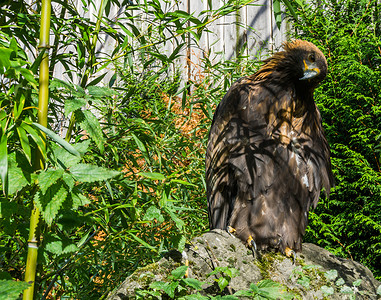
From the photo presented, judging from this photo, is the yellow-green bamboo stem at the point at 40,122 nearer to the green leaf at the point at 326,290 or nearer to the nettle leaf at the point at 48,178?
the nettle leaf at the point at 48,178

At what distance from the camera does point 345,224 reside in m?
2.73

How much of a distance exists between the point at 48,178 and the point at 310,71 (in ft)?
5.40

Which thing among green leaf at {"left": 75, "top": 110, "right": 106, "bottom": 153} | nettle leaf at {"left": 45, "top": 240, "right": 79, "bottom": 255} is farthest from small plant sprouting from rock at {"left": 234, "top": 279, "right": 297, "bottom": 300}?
green leaf at {"left": 75, "top": 110, "right": 106, "bottom": 153}

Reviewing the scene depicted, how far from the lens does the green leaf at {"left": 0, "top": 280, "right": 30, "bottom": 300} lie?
2.71 feet

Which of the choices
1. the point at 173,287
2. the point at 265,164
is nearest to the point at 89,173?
the point at 173,287

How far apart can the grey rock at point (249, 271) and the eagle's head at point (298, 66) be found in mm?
932

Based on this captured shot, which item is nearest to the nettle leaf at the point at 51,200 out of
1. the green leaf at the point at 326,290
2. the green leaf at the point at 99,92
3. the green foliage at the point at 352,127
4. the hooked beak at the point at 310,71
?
the green leaf at the point at 99,92

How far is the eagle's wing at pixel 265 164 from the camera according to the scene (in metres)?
2.11

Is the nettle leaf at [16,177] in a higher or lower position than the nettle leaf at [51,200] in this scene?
higher

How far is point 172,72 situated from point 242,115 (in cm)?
193

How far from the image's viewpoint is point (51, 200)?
936 millimetres

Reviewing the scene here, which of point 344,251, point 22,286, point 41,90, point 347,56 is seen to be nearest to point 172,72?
point 347,56

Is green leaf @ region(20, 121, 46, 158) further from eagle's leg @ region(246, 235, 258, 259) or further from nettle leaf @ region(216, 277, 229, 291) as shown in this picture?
eagle's leg @ region(246, 235, 258, 259)

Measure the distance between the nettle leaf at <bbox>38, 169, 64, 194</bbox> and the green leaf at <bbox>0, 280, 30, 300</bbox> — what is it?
8.0 inches
